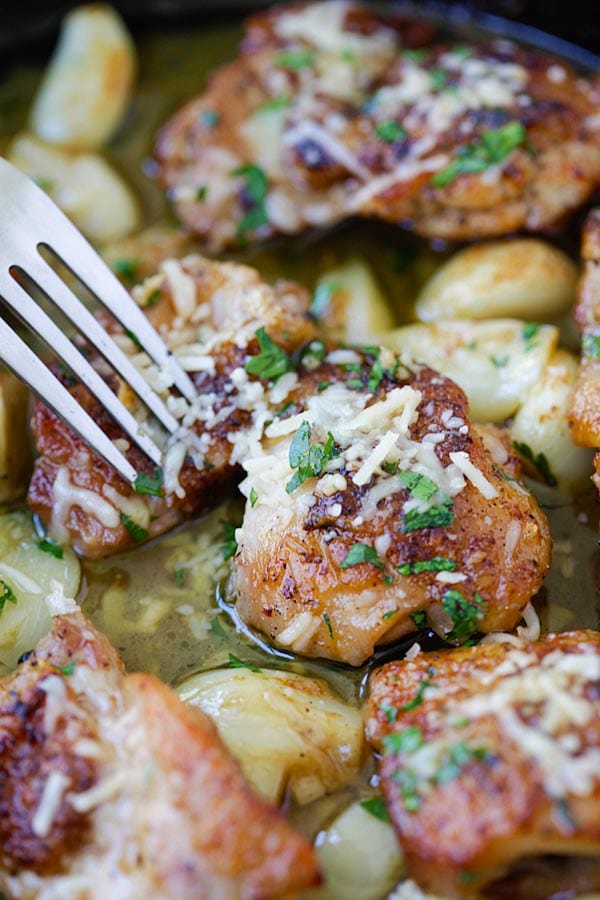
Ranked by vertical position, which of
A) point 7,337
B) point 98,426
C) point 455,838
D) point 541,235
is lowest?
point 541,235

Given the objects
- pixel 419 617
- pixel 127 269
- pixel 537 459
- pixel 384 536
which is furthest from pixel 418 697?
pixel 127 269

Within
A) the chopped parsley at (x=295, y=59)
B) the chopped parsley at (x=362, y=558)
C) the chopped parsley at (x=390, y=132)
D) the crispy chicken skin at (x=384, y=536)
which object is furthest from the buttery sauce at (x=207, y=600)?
the chopped parsley at (x=295, y=59)

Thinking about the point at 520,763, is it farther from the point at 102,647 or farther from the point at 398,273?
the point at 398,273

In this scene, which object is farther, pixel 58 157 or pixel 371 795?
pixel 58 157

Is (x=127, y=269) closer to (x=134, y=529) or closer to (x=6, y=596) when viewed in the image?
(x=134, y=529)

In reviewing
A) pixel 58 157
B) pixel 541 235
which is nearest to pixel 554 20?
pixel 541 235

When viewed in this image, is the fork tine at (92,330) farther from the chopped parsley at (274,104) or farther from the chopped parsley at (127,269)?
the chopped parsley at (274,104)

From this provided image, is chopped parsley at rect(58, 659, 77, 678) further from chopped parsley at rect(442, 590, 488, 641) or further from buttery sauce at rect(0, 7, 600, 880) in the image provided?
chopped parsley at rect(442, 590, 488, 641)
